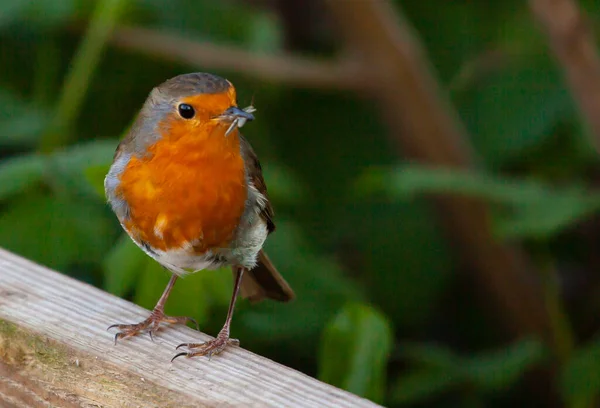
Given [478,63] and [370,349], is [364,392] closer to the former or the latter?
[370,349]

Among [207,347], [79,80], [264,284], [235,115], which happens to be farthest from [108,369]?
[79,80]

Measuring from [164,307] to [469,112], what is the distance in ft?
8.74

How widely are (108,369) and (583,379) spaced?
2013mm

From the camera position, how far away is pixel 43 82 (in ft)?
13.9

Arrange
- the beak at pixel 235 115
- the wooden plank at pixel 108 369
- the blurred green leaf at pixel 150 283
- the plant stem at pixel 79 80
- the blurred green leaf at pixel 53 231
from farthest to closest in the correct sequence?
the plant stem at pixel 79 80
the blurred green leaf at pixel 53 231
the blurred green leaf at pixel 150 283
the beak at pixel 235 115
the wooden plank at pixel 108 369

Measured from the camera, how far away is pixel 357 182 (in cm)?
414

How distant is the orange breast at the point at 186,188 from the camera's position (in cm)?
232

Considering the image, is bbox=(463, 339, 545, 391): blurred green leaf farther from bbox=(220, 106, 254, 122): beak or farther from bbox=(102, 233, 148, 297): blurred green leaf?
bbox=(220, 106, 254, 122): beak

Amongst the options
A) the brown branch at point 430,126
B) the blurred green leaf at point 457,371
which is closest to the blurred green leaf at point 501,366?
the blurred green leaf at point 457,371

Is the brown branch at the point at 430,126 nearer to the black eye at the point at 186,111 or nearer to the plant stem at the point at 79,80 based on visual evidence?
the plant stem at the point at 79,80

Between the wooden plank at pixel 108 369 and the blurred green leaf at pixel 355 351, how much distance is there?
634mm

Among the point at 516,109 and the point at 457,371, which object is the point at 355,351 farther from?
the point at 516,109

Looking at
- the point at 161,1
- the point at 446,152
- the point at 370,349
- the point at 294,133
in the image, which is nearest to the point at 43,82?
the point at 161,1

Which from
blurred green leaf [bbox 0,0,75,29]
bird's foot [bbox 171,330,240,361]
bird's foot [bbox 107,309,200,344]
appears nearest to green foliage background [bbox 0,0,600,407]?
blurred green leaf [bbox 0,0,75,29]
